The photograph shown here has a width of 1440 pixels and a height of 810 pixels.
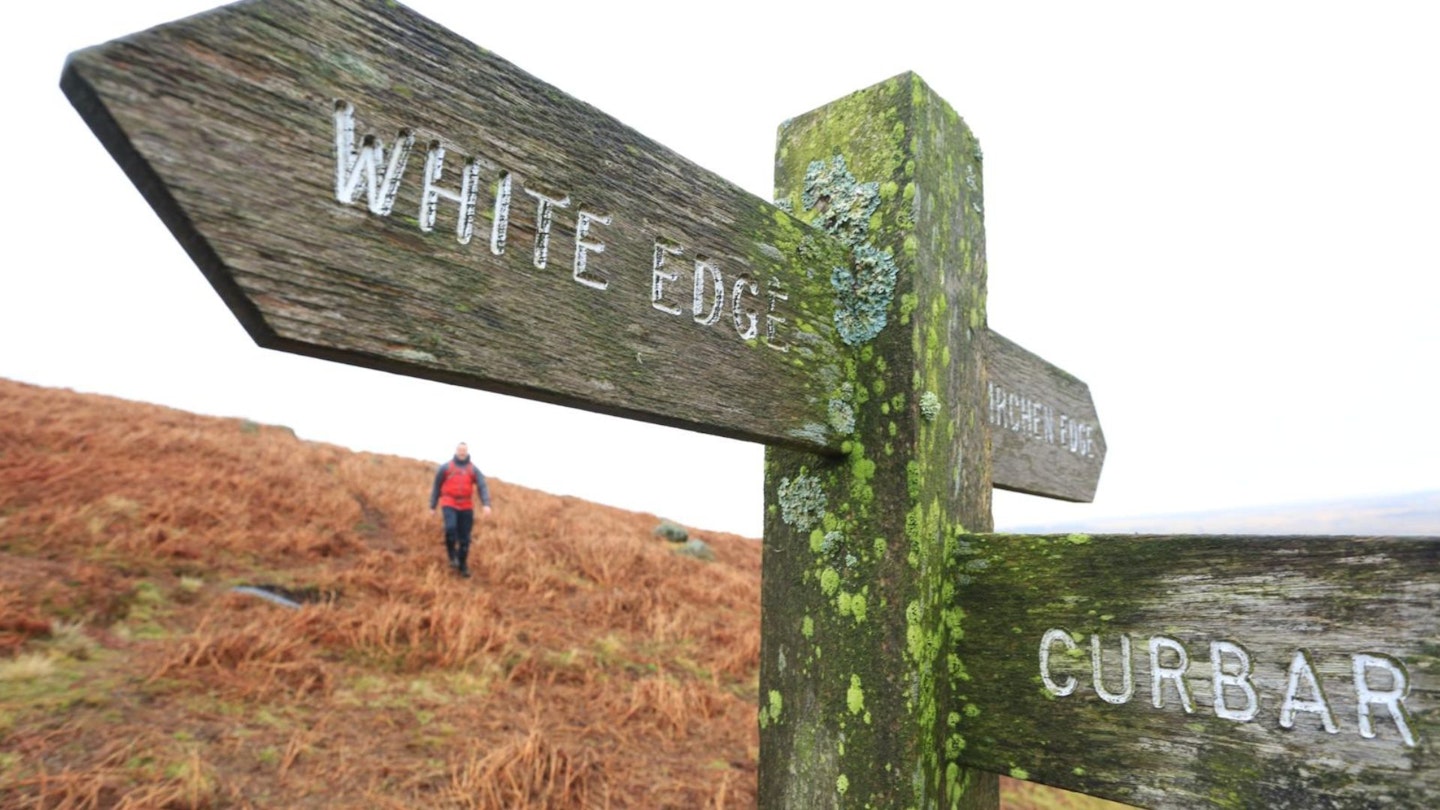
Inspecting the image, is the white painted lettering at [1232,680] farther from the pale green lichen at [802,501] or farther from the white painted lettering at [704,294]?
the white painted lettering at [704,294]

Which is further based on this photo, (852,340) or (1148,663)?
(852,340)

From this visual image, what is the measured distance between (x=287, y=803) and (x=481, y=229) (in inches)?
152

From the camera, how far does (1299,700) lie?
1.09m

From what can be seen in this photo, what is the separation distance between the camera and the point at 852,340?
157cm

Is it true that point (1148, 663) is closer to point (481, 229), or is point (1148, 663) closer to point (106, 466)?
point (481, 229)

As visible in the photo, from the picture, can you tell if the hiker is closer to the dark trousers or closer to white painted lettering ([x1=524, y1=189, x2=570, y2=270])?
the dark trousers

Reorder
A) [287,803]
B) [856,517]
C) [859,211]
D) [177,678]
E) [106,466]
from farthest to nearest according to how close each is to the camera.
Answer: [106,466] < [177,678] < [287,803] < [859,211] < [856,517]

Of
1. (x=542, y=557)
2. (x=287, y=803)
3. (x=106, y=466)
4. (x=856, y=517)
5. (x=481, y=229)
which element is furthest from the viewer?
(x=542, y=557)

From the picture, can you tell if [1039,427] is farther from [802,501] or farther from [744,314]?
[744,314]

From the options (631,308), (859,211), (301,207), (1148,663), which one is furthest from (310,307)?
(1148,663)

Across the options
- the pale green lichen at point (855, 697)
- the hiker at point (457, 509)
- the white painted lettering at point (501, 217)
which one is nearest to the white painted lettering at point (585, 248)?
the white painted lettering at point (501, 217)

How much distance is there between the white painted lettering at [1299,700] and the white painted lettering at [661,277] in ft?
3.76

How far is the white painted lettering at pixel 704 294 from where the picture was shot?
1.27 meters

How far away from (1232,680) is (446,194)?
1439mm
